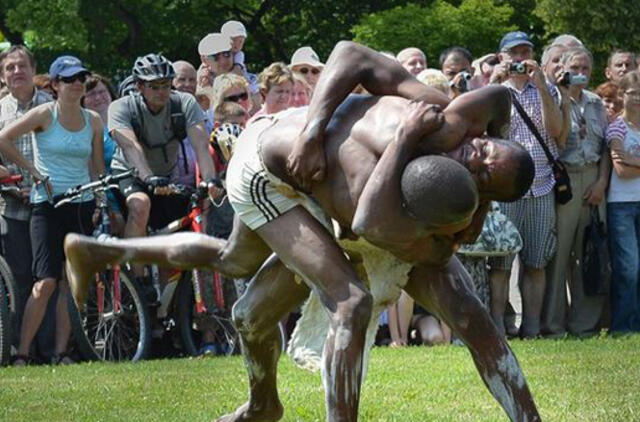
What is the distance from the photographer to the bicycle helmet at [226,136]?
10.9m

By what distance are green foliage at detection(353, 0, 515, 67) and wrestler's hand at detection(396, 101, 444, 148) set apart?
16142 millimetres

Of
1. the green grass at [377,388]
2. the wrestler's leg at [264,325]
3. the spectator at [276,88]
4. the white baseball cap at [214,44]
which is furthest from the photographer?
the white baseball cap at [214,44]

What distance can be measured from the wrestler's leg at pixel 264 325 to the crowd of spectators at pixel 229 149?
364 centimetres

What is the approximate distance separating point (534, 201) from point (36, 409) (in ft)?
15.8

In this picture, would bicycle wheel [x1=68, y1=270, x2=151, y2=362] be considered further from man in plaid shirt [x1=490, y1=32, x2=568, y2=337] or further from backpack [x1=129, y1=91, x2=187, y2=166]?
man in plaid shirt [x1=490, y1=32, x2=568, y2=337]

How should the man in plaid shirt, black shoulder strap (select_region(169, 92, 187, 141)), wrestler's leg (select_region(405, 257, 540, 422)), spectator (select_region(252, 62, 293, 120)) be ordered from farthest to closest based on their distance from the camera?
the man in plaid shirt, black shoulder strap (select_region(169, 92, 187, 141)), spectator (select_region(252, 62, 293, 120)), wrestler's leg (select_region(405, 257, 540, 422))

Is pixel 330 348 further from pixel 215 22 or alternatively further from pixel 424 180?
pixel 215 22

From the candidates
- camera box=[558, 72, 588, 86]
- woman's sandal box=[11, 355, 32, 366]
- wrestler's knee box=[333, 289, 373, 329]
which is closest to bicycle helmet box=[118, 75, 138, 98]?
woman's sandal box=[11, 355, 32, 366]

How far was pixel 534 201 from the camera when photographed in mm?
11602

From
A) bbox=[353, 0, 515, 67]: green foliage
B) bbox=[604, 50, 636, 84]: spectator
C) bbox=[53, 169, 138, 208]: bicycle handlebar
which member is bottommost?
bbox=[353, 0, 515, 67]: green foliage

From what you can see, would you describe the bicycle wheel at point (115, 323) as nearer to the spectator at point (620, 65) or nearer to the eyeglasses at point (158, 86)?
the eyeglasses at point (158, 86)

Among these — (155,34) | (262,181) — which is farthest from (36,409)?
(155,34)

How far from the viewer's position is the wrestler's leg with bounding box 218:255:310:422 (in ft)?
23.0

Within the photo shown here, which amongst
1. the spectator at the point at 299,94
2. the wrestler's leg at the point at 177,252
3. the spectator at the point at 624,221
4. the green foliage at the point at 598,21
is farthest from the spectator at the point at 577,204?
the green foliage at the point at 598,21
